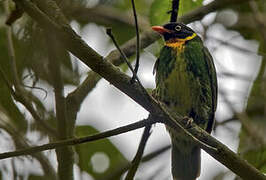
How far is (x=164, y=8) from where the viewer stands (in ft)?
13.5

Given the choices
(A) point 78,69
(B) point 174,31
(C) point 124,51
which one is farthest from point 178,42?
(A) point 78,69

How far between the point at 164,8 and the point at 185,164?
4.37ft

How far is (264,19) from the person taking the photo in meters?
5.52

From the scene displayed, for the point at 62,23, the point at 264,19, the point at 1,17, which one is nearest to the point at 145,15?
the point at 264,19

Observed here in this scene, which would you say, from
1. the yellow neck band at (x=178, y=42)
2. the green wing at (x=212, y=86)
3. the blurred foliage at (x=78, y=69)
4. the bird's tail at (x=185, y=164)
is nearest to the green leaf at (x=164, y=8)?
the blurred foliage at (x=78, y=69)

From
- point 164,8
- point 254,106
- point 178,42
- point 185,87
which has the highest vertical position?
point 164,8

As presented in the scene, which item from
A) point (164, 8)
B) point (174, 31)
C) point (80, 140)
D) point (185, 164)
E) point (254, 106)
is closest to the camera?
point (80, 140)

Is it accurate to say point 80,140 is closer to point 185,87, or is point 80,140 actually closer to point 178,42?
point 185,87

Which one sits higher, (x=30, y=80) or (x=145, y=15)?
(x=30, y=80)

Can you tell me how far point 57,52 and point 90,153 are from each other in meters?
2.21

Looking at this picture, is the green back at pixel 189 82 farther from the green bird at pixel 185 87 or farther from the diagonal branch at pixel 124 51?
the diagonal branch at pixel 124 51

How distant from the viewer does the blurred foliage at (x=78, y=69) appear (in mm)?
3408

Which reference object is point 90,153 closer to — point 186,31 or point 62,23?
point 186,31

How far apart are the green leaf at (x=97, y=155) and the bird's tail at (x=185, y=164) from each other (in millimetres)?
475
